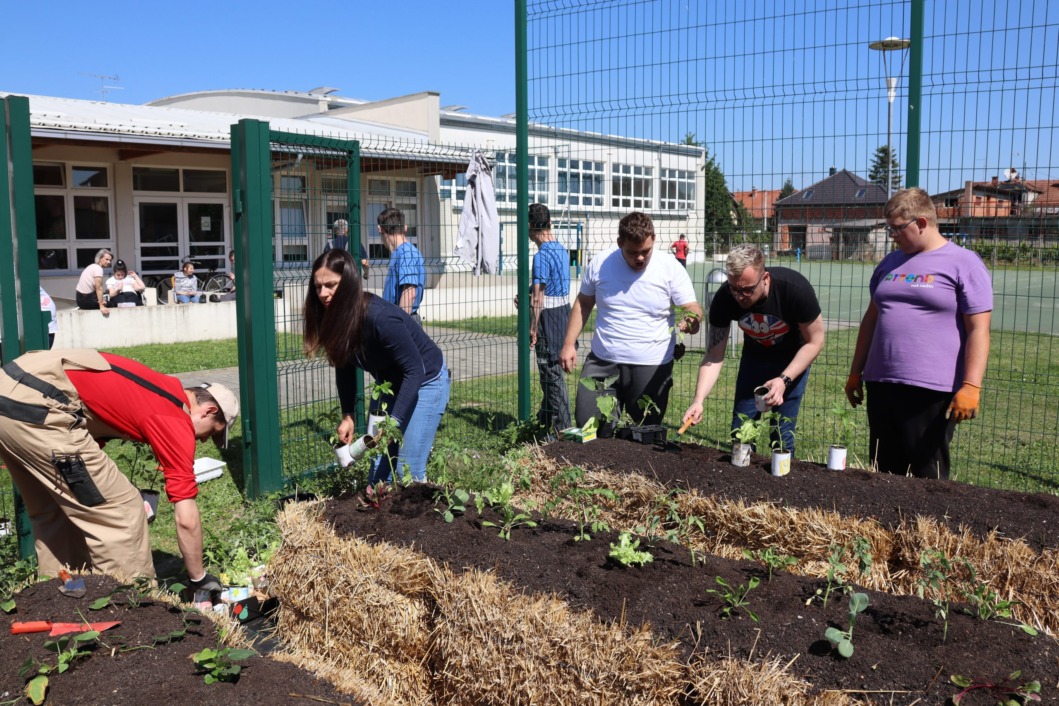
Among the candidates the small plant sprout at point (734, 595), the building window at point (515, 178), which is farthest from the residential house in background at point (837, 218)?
the small plant sprout at point (734, 595)

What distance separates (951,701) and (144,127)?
15.0 metres

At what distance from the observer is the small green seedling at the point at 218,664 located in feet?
7.97

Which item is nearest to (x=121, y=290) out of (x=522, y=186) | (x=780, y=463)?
(x=522, y=186)

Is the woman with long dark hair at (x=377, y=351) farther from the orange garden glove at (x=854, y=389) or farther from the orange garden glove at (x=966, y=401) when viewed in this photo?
the orange garden glove at (x=966, y=401)

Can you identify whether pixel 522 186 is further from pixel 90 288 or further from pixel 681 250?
pixel 90 288

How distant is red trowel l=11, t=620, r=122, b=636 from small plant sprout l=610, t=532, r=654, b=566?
1.58 metres

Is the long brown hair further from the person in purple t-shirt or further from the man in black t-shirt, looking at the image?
the person in purple t-shirt

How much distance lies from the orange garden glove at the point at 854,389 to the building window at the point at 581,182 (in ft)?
8.23

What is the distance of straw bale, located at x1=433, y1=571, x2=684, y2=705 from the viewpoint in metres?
2.47

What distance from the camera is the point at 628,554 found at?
2938 mm

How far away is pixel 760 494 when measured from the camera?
3752 mm

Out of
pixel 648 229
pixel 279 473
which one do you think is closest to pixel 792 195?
pixel 648 229

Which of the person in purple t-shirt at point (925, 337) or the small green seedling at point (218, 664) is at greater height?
the person in purple t-shirt at point (925, 337)

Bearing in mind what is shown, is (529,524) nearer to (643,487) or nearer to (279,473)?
(643,487)
